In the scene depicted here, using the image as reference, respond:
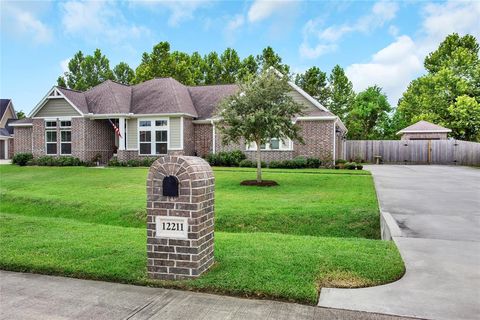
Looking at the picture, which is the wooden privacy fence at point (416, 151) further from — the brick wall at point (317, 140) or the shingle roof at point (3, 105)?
the shingle roof at point (3, 105)

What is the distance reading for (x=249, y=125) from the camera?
13977 millimetres

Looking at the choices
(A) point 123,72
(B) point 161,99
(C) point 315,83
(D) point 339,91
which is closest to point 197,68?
(C) point 315,83

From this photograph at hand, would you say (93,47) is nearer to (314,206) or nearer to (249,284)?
(314,206)

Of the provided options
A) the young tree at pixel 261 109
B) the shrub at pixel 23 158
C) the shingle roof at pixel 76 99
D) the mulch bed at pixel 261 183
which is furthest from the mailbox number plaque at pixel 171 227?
the shrub at pixel 23 158

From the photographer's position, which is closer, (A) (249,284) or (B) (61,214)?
(A) (249,284)

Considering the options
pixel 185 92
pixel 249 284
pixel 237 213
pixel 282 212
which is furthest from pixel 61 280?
pixel 185 92

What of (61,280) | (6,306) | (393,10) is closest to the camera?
(6,306)

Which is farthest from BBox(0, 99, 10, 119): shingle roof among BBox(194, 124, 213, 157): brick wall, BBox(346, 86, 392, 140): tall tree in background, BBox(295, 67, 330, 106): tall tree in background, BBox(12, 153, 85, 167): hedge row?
BBox(346, 86, 392, 140): tall tree in background

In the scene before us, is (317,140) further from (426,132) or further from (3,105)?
(3,105)

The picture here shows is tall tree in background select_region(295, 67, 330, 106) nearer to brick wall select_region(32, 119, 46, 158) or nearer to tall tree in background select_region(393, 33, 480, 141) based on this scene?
tall tree in background select_region(393, 33, 480, 141)

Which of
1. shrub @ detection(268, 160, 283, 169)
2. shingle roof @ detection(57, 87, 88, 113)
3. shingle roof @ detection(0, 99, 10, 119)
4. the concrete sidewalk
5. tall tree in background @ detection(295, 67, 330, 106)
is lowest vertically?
the concrete sidewalk

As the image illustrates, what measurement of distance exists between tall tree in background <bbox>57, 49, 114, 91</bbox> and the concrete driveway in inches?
1954

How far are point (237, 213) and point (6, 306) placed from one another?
229 inches

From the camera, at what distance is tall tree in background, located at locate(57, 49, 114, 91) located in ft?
170
